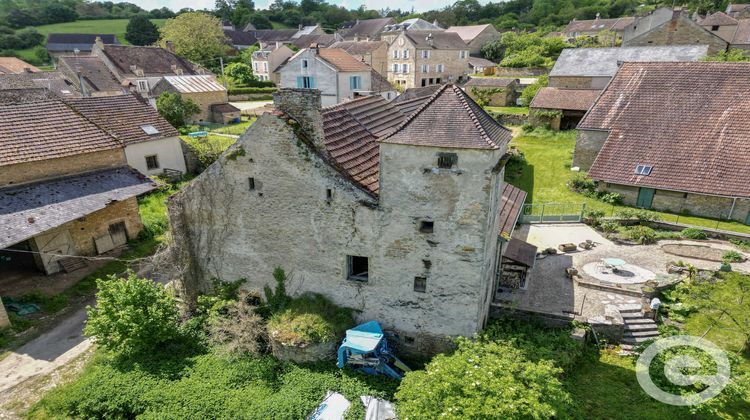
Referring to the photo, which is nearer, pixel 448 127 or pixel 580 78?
pixel 448 127

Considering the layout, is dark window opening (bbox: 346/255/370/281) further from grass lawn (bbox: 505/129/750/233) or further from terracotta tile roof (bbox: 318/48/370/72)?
terracotta tile roof (bbox: 318/48/370/72)

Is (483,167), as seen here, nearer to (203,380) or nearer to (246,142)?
(246,142)

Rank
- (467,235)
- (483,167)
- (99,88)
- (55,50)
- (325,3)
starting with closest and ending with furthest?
(483,167) → (467,235) → (99,88) → (55,50) → (325,3)

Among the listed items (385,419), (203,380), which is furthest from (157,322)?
(385,419)

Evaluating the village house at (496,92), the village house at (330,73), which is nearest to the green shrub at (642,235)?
the village house at (330,73)

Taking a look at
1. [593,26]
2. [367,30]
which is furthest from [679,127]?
[367,30]

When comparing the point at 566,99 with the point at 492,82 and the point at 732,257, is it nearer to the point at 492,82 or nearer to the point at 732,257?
the point at 492,82
